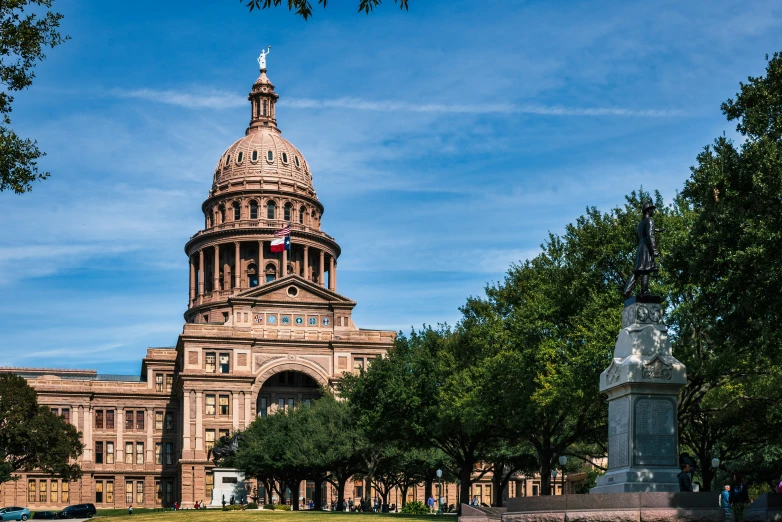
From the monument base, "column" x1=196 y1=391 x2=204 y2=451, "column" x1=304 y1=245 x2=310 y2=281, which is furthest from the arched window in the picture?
the monument base

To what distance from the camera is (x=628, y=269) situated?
155 ft

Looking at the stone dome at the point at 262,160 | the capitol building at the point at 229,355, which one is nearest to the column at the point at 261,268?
the capitol building at the point at 229,355

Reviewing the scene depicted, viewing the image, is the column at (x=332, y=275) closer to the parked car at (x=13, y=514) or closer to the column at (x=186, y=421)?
the column at (x=186, y=421)

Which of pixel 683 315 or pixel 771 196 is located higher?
pixel 771 196

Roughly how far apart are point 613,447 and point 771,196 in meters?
9.09

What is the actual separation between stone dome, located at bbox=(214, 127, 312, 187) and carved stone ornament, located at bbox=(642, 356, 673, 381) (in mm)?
120545

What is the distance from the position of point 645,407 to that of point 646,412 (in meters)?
0.12

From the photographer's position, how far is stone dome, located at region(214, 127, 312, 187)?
476ft

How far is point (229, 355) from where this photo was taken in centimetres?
11675

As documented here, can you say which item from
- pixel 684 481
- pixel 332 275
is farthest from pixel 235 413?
pixel 684 481

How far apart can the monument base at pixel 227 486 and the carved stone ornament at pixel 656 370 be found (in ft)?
226

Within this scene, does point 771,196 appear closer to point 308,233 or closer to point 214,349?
point 214,349

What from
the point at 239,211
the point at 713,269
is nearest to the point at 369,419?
the point at 713,269

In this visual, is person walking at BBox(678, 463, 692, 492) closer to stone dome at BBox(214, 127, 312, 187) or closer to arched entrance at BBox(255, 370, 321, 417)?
arched entrance at BBox(255, 370, 321, 417)
